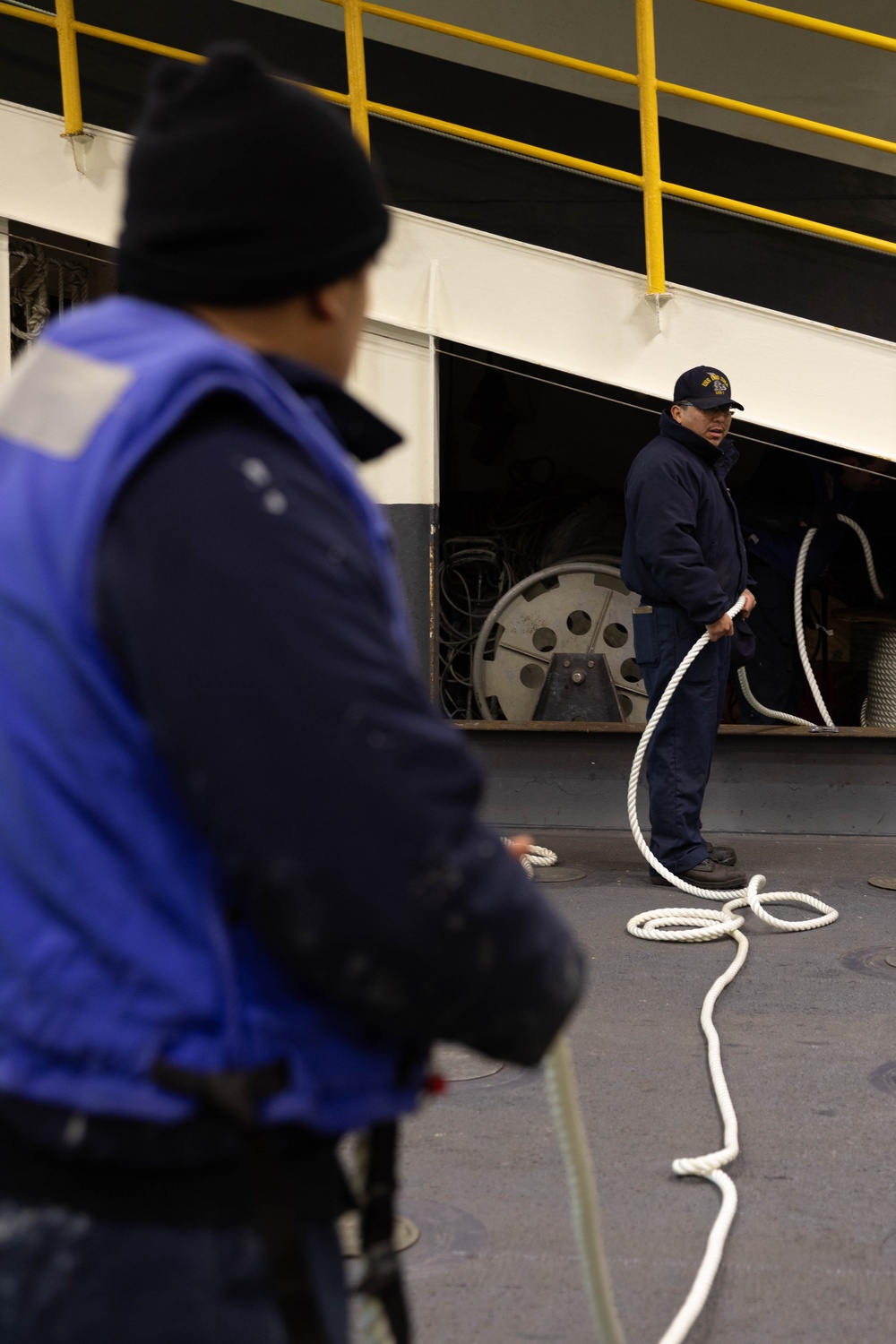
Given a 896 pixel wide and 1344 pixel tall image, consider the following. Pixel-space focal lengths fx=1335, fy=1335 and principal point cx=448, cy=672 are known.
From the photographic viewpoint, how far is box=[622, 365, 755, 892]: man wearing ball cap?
502 cm

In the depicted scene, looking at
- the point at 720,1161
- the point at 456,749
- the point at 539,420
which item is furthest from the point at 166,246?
the point at 539,420

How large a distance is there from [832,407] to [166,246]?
4.78 metres

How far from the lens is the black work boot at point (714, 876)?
504 cm

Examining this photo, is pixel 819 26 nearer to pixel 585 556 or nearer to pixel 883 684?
pixel 585 556

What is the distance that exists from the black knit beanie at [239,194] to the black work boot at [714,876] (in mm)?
4302

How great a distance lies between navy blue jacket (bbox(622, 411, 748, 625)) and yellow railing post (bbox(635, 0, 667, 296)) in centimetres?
60

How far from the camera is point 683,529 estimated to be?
5.07m

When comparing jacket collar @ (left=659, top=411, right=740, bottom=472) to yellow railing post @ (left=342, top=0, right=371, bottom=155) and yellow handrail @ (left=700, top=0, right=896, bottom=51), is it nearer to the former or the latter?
yellow handrail @ (left=700, top=0, right=896, bottom=51)

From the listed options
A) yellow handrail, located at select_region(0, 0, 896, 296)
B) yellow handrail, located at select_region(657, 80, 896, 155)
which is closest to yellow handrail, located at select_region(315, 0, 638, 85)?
yellow handrail, located at select_region(0, 0, 896, 296)

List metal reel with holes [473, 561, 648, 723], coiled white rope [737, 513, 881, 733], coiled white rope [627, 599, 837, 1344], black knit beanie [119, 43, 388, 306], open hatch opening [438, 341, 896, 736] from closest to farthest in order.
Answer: black knit beanie [119, 43, 388, 306], coiled white rope [627, 599, 837, 1344], coiled white rope [737, 513, 881, 733], open hatch opening [438, 341, 896, 736], metal reel with holes [473, 561, 648, 723]

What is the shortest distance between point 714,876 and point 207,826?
4.36m

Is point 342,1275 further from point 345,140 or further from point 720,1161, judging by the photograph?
point 720,1161

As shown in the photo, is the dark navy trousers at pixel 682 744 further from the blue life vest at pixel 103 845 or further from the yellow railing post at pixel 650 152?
the blue life vest at pixel 103 845

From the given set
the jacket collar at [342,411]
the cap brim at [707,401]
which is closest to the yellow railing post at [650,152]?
the cap brim at [707,401]
